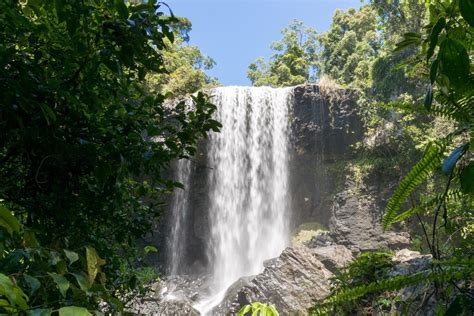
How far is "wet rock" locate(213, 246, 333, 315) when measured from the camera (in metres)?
7.27

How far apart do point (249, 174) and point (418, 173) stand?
1390cm

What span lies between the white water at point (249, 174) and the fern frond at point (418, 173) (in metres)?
13.2

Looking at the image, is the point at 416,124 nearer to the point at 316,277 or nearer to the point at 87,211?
the point at 316,277

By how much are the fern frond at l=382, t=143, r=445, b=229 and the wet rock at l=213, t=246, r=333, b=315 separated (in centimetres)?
593

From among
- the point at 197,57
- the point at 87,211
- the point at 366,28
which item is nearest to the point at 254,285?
the point at 87,211

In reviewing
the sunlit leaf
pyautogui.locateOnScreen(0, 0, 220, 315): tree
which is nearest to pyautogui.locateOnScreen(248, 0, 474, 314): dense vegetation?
the sunlit leaf

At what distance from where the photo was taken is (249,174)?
15.3 meters

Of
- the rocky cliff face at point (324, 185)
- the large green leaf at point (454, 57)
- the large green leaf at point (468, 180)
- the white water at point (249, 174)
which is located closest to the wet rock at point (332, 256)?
the rocky cliff face at point (324, 185)

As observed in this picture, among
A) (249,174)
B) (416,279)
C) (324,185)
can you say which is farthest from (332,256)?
(416,279)

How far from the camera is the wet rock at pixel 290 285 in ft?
23.9

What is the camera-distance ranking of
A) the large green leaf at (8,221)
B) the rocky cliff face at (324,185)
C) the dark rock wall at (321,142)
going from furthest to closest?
the dark rock wall at (321,142), the rocky cliff face at (324,185), the large green leaf at (8,221)

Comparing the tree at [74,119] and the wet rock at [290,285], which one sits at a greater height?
the tree at [74,119]

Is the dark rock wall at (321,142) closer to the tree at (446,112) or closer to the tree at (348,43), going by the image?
the tree at (348,43)

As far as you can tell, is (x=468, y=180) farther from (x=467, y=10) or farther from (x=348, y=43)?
(x=348, y=43)
